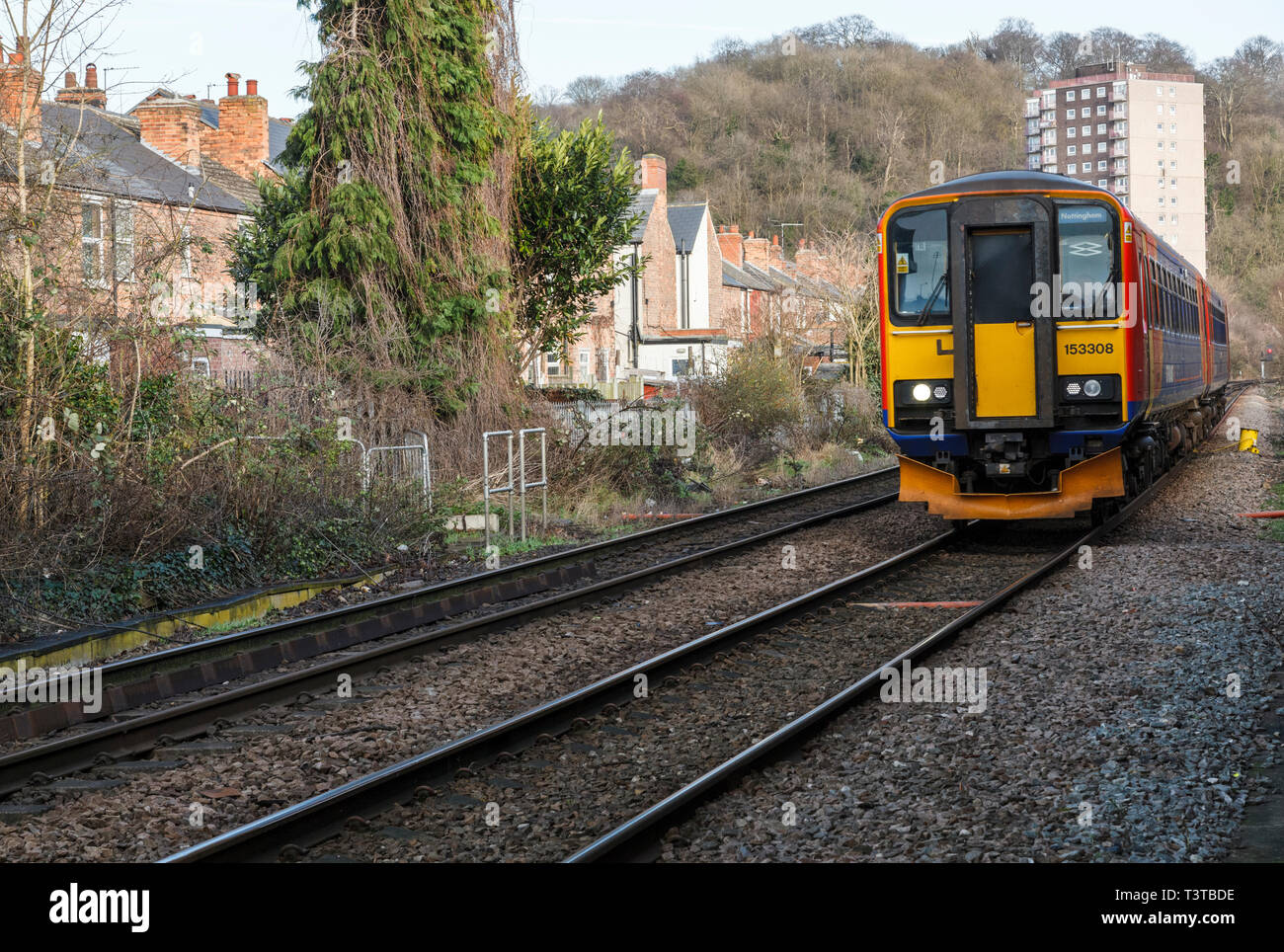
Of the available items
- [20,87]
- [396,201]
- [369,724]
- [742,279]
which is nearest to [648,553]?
[369,724]

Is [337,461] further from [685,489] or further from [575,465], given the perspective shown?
[685,489]

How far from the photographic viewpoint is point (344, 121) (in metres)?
17.6

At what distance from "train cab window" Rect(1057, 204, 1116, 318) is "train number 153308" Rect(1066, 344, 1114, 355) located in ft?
0.95

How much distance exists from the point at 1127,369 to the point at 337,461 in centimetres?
815

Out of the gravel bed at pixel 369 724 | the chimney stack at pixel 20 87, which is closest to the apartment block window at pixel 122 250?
the chimney stack at pixel 20 87

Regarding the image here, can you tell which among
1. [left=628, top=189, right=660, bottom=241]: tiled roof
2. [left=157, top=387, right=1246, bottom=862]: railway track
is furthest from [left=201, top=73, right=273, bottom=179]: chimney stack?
[left=157, top=387, right=1246, bottom=862]: railway track

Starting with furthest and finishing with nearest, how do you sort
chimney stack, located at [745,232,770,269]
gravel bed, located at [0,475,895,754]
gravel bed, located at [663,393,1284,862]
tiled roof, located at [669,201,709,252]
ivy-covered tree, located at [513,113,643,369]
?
chimney stack, located at [745,232,770,269] → tiled roof, located at [669,201,709,252] → ivy-covered tree, located at [513,113,643,369] → gravel bed, located at [0,475,895,754] → gravel bed, located at [663,393,1284,862]

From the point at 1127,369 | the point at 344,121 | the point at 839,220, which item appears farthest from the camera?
the point at 839,220

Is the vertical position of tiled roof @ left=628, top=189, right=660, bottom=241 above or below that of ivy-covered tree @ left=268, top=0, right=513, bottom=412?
above

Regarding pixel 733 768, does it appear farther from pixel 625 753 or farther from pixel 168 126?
pixel 168 126

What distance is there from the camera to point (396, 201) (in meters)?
17.6

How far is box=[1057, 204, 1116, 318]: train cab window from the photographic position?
A: 12359 millimetres

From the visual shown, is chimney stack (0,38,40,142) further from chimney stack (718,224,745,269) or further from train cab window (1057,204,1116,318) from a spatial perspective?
chimney stack (718,224,745,269)
